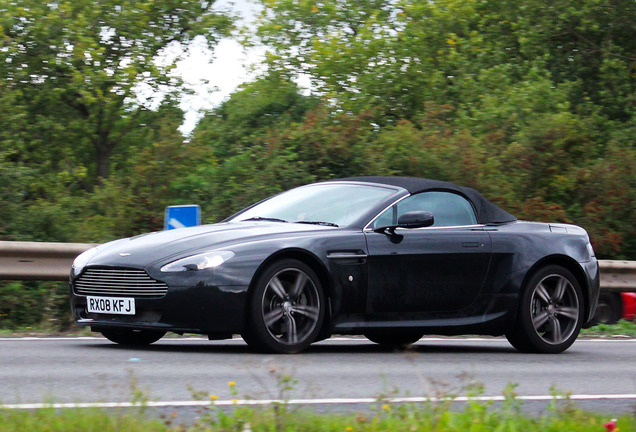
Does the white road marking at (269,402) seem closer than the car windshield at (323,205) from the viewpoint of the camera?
Yes

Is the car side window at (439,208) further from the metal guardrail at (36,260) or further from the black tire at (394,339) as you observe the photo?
the metal guardrail at (36,260)

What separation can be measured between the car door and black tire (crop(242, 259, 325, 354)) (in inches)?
23.5

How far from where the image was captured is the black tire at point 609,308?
44.9ft

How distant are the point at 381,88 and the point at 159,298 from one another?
18.9 metres

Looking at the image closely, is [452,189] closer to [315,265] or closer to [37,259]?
[315,265]

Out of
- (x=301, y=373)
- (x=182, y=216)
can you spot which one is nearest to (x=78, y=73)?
(x=182, y=216)

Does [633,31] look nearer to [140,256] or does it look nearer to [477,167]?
[477,167]

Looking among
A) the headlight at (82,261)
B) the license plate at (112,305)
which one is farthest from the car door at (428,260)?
the headlight at (82,261)

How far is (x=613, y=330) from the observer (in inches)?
516

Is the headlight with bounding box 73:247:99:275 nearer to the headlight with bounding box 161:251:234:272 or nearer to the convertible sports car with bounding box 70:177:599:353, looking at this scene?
the convertible sports car with bounding box 70:177:599:353

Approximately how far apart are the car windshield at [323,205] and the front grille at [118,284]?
1556mm

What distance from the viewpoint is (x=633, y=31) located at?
2725 centimetres

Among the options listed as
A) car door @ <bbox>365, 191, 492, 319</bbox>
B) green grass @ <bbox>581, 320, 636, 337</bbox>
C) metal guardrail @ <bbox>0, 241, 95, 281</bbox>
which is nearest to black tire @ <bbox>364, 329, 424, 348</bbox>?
car door @ <bbox>365, 191, 492, 319</bbox>

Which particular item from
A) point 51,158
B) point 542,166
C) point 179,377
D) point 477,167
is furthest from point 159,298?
point 51,158
